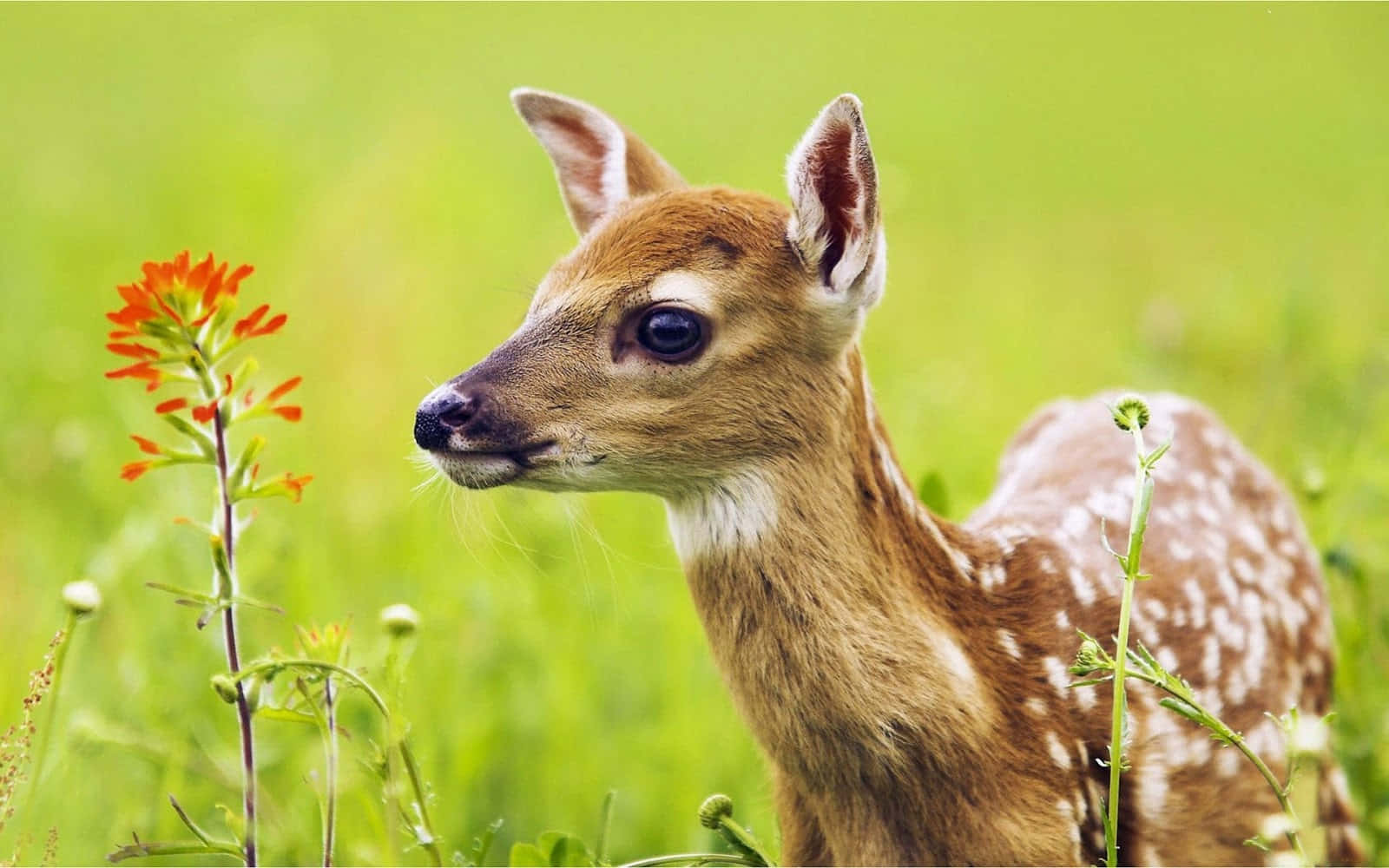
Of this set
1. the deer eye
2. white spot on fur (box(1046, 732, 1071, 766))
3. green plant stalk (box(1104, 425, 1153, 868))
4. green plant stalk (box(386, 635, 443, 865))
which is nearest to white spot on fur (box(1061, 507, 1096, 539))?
white spot on fur (box(1046, 732, 1071, 766))

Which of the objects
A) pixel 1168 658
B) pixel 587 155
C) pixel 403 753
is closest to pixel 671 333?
pixel 587 155

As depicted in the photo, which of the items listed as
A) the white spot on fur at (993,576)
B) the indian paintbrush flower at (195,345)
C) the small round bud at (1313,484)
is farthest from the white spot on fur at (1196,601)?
the indian paintbrush flower at (195,345)

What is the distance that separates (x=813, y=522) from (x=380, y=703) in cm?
95

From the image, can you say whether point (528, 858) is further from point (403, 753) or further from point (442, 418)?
point (442, 418)

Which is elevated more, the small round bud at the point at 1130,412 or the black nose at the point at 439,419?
the black nose at the point at 439,419

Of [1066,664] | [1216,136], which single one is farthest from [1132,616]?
[1216,136]

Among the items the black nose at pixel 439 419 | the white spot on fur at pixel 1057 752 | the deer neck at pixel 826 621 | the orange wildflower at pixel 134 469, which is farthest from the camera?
the white spot on fur at pixel 1057 752

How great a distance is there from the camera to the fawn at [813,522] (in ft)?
9.24

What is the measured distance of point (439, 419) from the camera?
2.72 m

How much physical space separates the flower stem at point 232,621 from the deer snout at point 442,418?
0.46m

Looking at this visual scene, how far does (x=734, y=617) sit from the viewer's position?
287 centimetres

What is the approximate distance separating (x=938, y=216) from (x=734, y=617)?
733cm

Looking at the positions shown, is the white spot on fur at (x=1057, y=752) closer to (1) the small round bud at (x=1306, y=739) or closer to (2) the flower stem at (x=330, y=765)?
(1) the small round bud at (x=1306, y=739)

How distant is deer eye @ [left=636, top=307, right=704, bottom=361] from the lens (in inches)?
112
